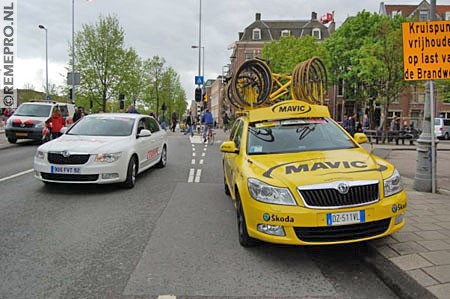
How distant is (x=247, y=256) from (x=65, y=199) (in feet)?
13.6

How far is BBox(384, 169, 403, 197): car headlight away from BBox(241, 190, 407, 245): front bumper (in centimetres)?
9

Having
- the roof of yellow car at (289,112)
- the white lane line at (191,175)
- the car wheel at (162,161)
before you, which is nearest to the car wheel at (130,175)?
the white lane line at (191,175)

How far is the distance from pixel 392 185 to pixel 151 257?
9.13ft

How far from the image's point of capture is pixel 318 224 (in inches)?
158

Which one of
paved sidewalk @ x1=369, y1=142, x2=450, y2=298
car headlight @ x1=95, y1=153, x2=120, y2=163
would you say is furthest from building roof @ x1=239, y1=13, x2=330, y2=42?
paved sidewalk @ x1=369, y1=142, x2=450, y2=298

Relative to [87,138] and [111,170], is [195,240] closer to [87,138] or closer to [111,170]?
[111,170]

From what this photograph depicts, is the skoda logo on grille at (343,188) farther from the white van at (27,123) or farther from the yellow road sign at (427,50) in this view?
the white van at (27,123)

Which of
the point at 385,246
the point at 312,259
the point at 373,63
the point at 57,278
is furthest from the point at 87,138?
the point at 373,63

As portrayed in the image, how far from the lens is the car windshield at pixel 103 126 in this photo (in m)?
8.94

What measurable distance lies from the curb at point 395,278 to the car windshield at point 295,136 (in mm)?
1603

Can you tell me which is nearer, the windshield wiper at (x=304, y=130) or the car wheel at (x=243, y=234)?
the car wheel at (x=243, y=234)

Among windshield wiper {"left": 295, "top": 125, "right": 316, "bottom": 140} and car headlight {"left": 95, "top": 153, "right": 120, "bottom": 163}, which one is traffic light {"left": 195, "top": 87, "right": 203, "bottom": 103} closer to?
car headlight {"left": 95, "top": 153, "right": 120, "bottom": 163}

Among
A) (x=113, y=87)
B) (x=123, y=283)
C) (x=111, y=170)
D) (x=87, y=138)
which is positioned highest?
(x=113, y=87)

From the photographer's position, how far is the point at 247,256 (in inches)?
178
